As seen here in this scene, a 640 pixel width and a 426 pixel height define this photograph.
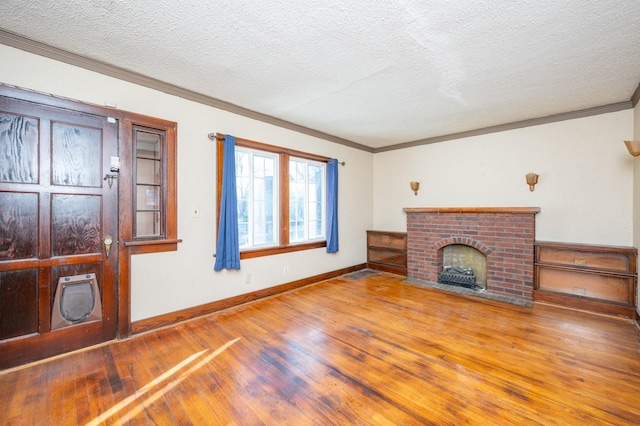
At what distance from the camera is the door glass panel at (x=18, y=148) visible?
221cm

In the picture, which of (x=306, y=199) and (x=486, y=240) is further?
(x=306, y=199)

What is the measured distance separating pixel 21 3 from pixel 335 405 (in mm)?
3485

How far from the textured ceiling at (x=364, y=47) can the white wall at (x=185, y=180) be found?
234 mm

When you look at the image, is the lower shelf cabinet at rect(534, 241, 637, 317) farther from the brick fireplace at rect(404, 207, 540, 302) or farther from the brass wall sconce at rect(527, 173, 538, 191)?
the brass wall sconce at rect(527, 173, 538, 191)

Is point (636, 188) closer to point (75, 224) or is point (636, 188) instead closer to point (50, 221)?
point (75, 224)

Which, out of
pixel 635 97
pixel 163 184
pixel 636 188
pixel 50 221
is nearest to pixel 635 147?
pixel 636 188

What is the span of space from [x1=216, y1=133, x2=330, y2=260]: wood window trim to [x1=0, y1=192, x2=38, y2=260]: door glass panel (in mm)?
1636

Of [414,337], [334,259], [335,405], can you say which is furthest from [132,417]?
[334,259]

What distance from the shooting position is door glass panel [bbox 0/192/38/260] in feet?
7.35

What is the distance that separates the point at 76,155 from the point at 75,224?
64 centimetres

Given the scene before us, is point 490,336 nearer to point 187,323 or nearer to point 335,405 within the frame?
point 335,405

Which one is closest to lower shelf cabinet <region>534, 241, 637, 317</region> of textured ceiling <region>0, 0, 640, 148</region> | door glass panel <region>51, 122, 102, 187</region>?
textured ceiling <region>0, 0, 640, 148</region>

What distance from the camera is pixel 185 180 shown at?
3209mm

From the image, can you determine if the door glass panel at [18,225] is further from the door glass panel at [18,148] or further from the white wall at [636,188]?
the white wall at [636,188]
